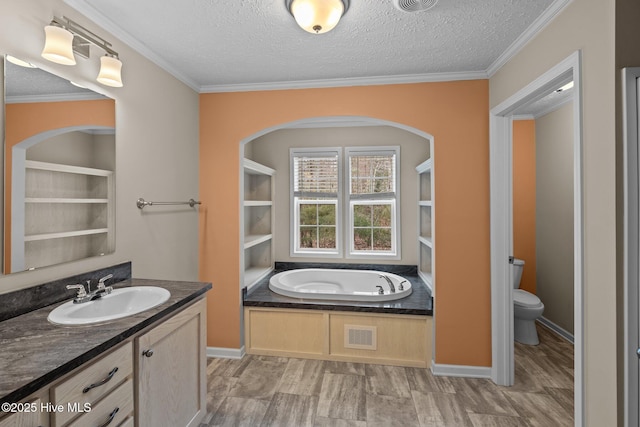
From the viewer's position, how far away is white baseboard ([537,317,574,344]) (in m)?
3.15

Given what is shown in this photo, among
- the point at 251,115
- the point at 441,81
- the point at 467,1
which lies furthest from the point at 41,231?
the point at 441,81

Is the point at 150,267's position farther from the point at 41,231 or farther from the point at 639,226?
the point at 639,226

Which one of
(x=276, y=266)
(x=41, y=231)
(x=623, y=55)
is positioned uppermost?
(x=623, y=55)

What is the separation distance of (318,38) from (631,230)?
1.96 metres

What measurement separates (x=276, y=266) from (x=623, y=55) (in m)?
3.56

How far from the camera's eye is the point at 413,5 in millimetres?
1647

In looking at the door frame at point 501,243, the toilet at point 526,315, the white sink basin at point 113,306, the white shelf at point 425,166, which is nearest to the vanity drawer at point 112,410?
the white sink basin at point 113,306

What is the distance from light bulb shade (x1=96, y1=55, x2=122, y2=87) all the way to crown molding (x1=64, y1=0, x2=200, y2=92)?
24 centimetres

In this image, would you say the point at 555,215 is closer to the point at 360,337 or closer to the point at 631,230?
the point at 631,230

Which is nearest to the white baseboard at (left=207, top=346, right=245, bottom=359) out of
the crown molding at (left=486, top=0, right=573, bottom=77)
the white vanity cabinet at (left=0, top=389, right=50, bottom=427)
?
the white vanity cabinet at (left=0, top=389, right=50, bottom=427)

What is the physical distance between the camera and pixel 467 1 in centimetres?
167

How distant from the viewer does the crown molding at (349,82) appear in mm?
2568

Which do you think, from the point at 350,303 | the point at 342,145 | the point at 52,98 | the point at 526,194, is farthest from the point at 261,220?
the point at 526,194

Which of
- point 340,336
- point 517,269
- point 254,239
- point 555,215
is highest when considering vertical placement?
point 555,215
